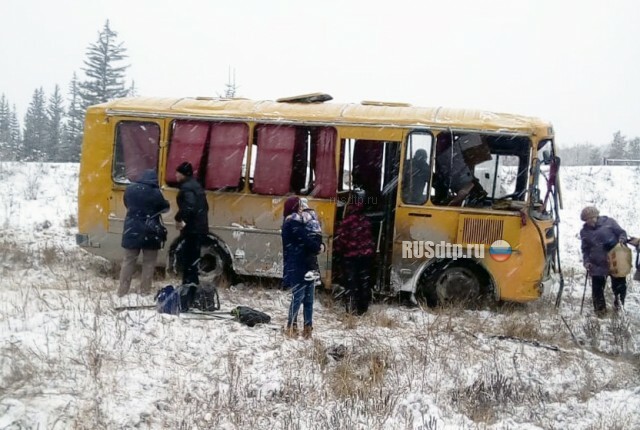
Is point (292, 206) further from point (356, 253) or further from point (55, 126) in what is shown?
point (55, 126)

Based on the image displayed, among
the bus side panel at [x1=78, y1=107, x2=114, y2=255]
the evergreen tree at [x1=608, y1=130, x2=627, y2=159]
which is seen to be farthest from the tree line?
the evergreen tree at [x1=608, y1=130, x2=627, y2=159]

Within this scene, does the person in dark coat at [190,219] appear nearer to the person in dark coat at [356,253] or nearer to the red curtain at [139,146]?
the red curtain at [139,146]

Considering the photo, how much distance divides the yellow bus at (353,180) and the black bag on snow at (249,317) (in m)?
1.97

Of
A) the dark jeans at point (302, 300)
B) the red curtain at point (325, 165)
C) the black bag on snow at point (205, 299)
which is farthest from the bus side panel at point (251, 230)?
the dark jeans at point (302, 300)

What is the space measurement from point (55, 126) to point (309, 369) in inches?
2514

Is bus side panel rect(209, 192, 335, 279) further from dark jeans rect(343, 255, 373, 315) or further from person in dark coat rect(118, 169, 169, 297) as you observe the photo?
person in dark coat rect(118, 169, 169, 297)

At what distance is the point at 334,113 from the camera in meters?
8.56

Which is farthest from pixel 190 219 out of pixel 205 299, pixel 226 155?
pixel 226 155

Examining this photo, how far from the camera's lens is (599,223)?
8.53m

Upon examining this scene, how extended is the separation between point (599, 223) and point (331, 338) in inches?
180

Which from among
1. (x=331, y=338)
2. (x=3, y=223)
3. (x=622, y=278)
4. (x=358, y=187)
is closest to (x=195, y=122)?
(x=358, y=187)

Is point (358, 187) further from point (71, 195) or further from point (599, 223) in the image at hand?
point (71, 195)

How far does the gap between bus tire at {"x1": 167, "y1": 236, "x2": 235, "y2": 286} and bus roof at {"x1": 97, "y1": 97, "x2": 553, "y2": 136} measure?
1.93m

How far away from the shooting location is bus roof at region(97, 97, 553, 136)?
8.18m
